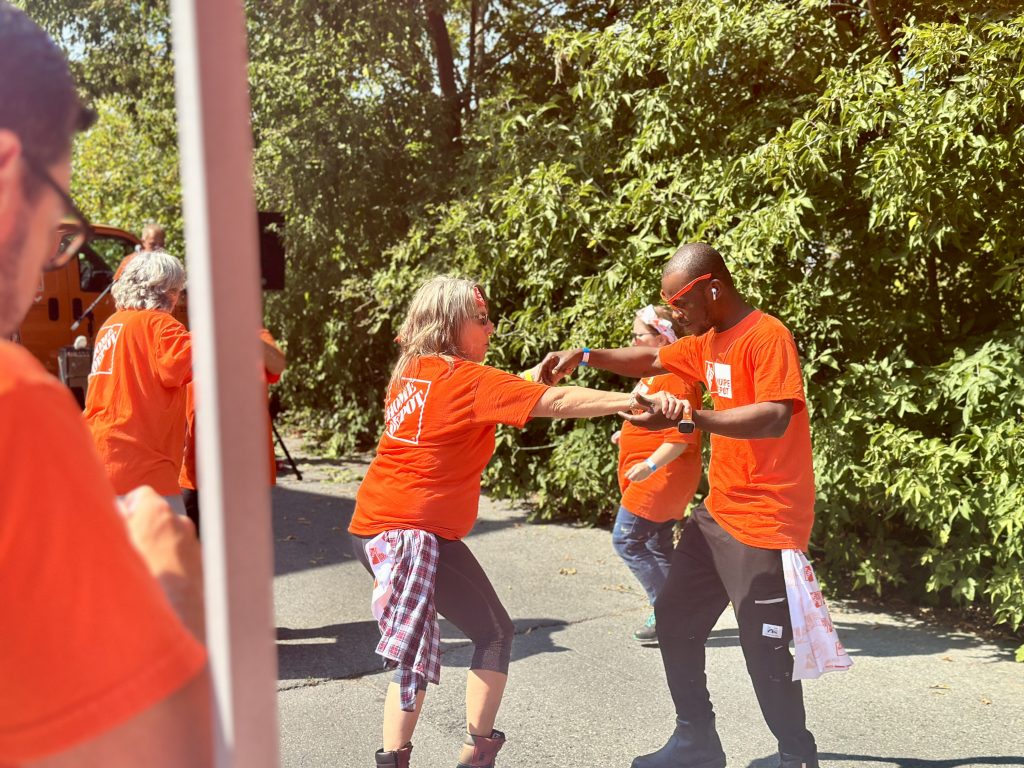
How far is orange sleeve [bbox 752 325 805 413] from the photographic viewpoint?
373cm

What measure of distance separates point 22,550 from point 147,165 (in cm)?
→ 1955

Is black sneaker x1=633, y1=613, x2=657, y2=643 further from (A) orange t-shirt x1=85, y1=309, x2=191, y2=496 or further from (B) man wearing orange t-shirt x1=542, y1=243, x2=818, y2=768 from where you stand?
(A) orange t-shirt x1=85, y1=309, x2=191, y2=496

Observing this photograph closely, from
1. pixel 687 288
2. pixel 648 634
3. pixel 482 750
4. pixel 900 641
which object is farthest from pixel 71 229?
pixel 900 641

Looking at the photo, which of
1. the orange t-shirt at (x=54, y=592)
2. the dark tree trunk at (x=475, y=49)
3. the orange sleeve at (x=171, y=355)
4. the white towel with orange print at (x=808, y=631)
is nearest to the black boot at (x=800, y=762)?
the white towel with orange print at (x=808, y=631)

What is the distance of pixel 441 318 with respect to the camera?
3869 millimetres

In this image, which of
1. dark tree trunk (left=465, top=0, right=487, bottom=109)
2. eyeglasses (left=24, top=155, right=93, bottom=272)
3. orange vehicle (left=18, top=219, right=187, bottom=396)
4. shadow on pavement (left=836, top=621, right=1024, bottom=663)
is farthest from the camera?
orange vehicle (left=18, top=219, right=187, bottom=396)

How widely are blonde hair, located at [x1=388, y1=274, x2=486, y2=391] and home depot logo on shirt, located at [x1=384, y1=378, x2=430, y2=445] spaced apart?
8 centimetres

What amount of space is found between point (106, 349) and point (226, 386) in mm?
3908

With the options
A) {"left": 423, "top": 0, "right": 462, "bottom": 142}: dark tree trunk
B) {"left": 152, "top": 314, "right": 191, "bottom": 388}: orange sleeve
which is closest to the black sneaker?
{"left": 152, "top": 314, "right": 191, "bottom": 388}: orange sleeve

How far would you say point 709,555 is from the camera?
13.5ft

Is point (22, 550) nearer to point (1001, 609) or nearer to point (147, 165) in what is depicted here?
point (1001, 609)

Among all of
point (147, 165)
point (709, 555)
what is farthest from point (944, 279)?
point (147, 165)

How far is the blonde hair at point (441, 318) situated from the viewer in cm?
386

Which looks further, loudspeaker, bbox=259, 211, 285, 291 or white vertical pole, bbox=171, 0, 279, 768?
loudspeaker, bbox=259, 211, 285, 291
